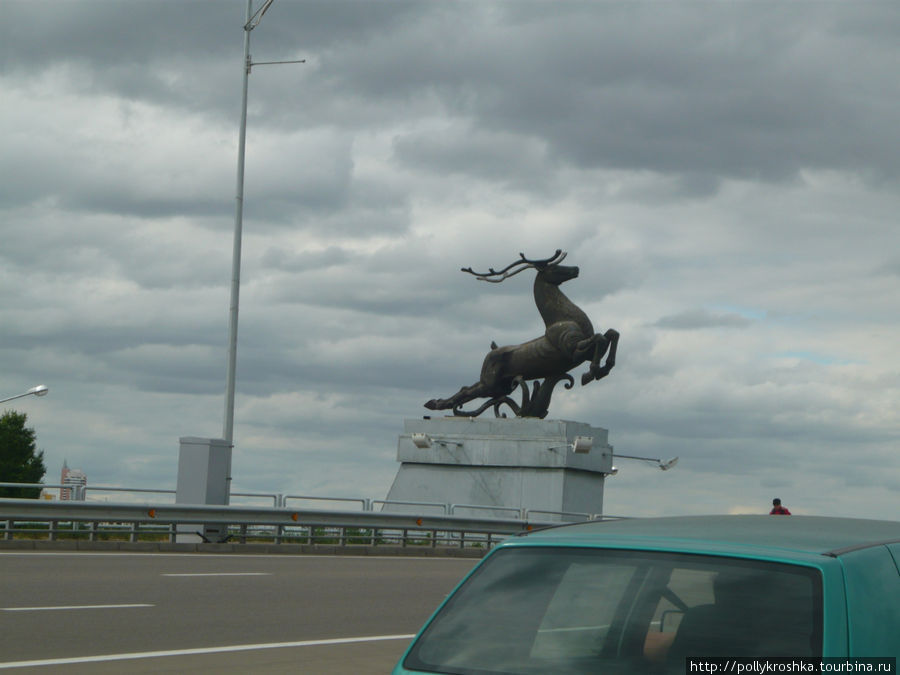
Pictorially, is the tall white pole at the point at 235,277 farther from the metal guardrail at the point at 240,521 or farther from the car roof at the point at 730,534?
the car roof at the point at 730,534

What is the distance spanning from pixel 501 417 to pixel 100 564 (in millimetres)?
19866

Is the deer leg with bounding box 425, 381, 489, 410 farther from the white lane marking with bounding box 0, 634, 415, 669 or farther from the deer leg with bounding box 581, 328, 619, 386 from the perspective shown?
the white lane marking with bounding box 0, 634, 415, 669

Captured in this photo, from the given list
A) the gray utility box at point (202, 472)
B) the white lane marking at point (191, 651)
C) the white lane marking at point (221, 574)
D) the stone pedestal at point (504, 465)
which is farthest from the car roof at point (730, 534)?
the stone pedestal at point (504, 465)

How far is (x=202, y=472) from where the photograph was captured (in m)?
24.2

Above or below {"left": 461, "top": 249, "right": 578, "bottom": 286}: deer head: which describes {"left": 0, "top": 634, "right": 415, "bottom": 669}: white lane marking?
below

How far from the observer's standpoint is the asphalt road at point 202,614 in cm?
925

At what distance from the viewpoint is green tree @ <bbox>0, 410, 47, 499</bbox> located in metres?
82.7

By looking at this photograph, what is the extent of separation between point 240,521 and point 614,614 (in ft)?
65.5

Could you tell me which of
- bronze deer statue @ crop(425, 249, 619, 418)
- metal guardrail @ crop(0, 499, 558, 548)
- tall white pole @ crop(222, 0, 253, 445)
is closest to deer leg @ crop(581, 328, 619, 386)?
bronze deer statue @ crop(425, 249, 619, 418)

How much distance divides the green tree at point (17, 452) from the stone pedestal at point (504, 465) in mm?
53465

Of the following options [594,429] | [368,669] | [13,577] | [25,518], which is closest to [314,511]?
[25,518]

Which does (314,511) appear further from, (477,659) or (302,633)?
(477,659)

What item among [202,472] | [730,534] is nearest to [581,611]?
[730,534]

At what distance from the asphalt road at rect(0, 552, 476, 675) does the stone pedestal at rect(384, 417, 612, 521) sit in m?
15.5
